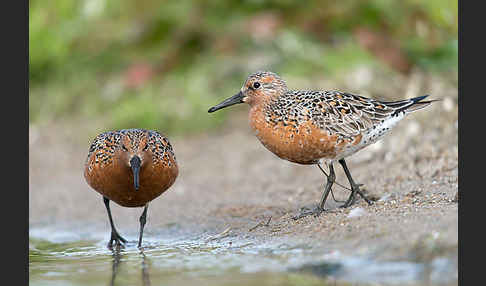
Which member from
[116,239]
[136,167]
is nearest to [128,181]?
[136,167]

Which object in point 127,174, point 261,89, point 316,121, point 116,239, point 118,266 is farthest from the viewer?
point 116,239

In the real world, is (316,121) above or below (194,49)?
below

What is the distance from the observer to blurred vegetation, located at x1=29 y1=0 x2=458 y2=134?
44.8ft

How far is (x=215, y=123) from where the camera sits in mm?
13656

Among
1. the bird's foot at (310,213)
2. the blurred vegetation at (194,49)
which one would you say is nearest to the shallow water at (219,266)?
the bird's foot at (310,213)

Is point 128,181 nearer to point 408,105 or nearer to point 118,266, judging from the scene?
point 118,266

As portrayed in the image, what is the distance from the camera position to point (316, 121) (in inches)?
308

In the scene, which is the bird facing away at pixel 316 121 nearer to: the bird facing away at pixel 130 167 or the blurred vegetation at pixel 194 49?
the bird facing away at pixel 130 167

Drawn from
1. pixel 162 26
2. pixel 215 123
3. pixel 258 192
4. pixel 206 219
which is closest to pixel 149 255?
pixel 206 219

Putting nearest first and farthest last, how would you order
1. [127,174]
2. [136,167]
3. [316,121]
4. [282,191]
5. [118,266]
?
[118,266] < [136,167] < [316,121] < [127,174] < [282,191]

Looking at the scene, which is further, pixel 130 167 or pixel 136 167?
pixel 130 167

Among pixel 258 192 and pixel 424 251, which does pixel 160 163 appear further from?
pixel 424 251

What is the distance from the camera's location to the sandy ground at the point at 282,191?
253 inches

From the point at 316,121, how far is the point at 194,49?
7.58 metres
